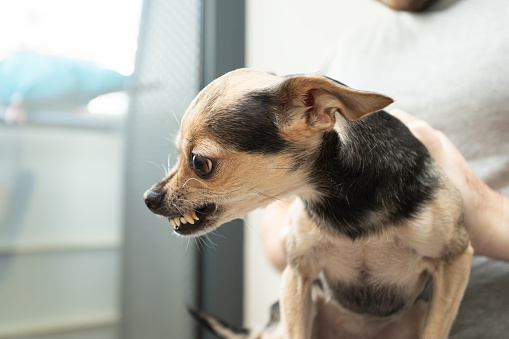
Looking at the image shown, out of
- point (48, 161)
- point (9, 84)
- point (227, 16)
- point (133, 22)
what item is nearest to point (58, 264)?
point (48, 161)

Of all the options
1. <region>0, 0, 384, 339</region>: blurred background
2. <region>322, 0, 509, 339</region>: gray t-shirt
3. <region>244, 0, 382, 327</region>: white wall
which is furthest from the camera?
<region>0, 0, 384, 339</region>: blurred background

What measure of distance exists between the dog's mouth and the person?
285 millimetres

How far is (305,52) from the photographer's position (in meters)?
1.54

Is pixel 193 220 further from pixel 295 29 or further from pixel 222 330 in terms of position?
pixel 295 29

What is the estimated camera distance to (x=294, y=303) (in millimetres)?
958

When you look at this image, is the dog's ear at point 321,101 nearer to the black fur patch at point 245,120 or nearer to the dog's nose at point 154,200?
the black fur patch at point 245,120

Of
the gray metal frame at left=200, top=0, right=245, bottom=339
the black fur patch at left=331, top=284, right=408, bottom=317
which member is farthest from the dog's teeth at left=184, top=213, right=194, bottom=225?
the gray metal frame at left=200, top=0, right=245, bottom=339

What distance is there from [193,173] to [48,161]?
1118mm

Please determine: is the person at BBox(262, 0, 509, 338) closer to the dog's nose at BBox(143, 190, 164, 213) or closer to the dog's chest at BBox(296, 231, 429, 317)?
the dog's chest at BBox(296, 231, 429, 317)

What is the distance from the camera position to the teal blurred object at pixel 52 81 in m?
1.55

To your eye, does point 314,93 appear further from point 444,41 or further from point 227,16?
point 227,16

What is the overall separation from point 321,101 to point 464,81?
0.62 metres

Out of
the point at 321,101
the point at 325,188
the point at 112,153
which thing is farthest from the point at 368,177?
the point at 112,153

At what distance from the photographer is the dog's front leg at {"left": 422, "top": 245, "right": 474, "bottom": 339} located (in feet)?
2.89
